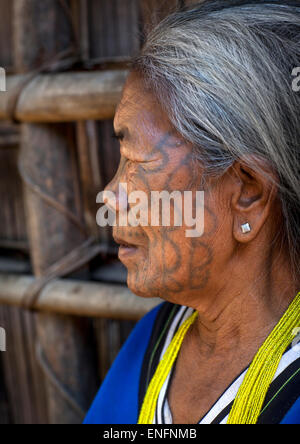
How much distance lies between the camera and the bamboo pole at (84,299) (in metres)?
1.72

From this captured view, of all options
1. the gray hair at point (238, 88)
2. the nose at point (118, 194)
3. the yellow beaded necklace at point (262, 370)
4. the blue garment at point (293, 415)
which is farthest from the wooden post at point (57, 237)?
the blue garment at point (293, 415)

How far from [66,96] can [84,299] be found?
72 cm

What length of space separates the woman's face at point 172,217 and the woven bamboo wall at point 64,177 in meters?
0.81

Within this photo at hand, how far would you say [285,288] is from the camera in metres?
1.04

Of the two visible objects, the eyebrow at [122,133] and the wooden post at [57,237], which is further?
the wooden post at [57,237]

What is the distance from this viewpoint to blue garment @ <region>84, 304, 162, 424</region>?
1231mm

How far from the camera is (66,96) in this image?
1672mm

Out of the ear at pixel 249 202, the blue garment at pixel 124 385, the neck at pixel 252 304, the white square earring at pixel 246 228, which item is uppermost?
the ear at pixel 249 202

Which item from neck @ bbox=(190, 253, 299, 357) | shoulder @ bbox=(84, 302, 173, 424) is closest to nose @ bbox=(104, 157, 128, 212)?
neck @ bbox=(190, 253, 299, 357)

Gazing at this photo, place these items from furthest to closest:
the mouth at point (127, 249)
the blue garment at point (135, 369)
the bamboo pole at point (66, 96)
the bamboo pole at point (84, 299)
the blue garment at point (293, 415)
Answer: the bamboo pole at point (84, 299) < the bamboo pole at point (66, 96) < the blue garment at point (135, 369) < the mouth at point (127, 249) < the blue garment at point (293, 415)

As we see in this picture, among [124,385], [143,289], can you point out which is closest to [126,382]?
[124,385]

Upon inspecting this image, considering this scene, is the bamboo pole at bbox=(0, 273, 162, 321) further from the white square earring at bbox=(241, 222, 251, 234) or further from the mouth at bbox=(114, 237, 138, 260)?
the white square earring at bbox=(241, 222, 251, 234)

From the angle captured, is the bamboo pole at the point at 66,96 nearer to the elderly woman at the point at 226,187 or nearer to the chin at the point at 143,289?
the elderly woman at the point at 226,187
